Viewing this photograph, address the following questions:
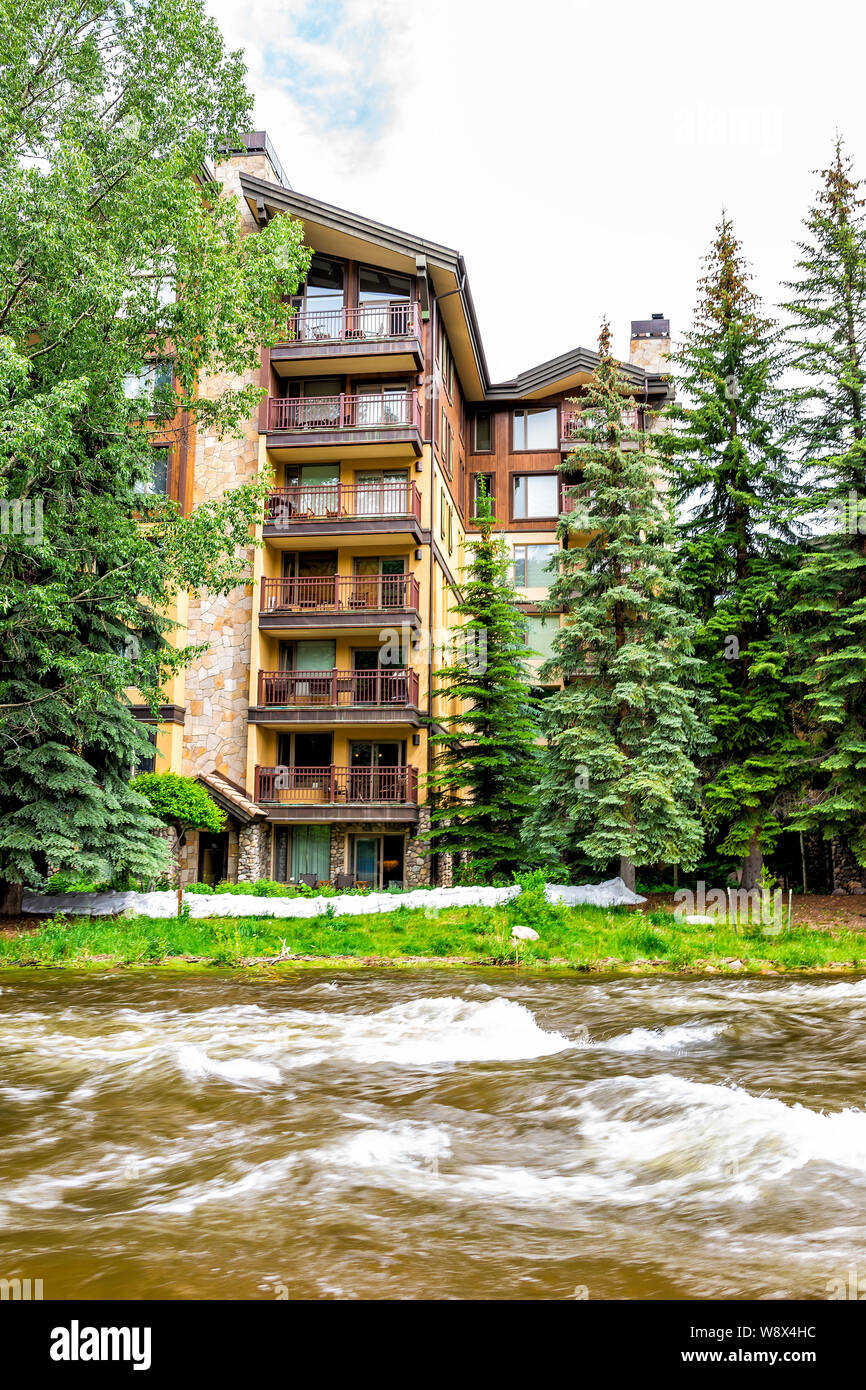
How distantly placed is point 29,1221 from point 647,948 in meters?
12.1

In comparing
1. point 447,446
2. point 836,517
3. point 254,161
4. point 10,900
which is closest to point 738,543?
point 836,517

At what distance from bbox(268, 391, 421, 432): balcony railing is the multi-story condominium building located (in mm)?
65

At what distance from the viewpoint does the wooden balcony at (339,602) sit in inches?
1046

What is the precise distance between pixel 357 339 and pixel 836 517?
48.4ft

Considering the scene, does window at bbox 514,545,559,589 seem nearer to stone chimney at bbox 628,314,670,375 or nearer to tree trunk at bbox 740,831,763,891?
stone chimney at bbox 628,314,670,375

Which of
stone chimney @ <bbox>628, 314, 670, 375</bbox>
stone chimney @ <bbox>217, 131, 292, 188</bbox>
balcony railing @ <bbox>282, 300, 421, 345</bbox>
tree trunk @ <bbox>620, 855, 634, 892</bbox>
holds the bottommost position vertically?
tree trunk @ <bbox>620, 855, 634, 892</bbox>

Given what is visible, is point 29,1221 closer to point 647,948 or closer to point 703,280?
point 647,948

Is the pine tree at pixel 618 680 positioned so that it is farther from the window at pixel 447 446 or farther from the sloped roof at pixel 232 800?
the window at pixel 447 446

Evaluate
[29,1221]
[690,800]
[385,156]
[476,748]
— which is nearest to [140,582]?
[476,748]

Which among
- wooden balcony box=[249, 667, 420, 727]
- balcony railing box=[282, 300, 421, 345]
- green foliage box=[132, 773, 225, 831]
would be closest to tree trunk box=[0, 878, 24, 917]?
green foliage box=[132, 773, 225, 831]

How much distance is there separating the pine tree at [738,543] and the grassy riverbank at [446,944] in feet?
15.1

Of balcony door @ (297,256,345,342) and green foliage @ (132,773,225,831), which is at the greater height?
balcony door @ (297,256,345,342)

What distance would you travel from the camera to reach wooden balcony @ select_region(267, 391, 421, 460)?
27156 millimetres

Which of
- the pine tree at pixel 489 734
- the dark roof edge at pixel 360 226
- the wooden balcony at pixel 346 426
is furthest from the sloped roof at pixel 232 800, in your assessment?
the dark roof edge at pixel 360 226
